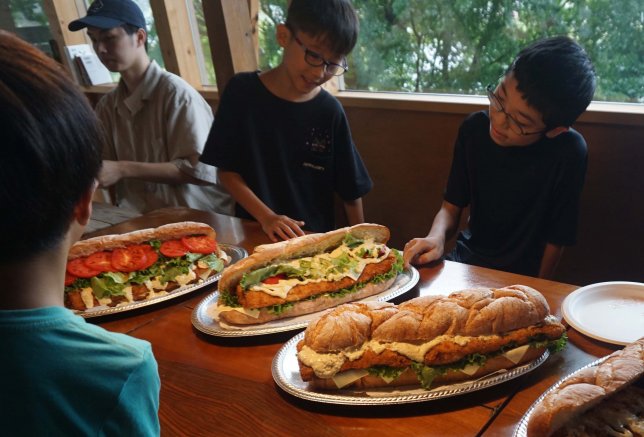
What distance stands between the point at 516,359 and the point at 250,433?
0.72 meters

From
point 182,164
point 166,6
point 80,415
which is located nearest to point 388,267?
point 80,415

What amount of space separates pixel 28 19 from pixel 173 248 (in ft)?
20.3

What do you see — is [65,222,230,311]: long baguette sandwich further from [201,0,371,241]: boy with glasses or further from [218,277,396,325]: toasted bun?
[201,0,371,241]: boy with glasses

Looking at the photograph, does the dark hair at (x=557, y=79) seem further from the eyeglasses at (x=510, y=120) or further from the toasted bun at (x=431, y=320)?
the toasted bun at (x=431, y=320)

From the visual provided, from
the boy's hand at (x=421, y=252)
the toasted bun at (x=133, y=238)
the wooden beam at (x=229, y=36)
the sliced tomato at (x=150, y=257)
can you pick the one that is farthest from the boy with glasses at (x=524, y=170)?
the wooden beam at (x=229, y=36)

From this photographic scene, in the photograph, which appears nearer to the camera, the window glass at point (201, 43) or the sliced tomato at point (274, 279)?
the sliced tomato at point (274, 279)

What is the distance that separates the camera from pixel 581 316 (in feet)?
5.08

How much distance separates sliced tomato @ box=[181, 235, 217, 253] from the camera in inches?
83.0

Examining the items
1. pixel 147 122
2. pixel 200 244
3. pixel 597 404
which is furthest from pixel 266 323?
pixel 147 122

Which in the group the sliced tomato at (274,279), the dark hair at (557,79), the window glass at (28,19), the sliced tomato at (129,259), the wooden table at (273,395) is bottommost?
the wooden table at (273,395)

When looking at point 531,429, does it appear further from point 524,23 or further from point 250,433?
point 524,23

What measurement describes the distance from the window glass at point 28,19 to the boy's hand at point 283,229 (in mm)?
5700

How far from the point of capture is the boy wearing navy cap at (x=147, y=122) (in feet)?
11.1

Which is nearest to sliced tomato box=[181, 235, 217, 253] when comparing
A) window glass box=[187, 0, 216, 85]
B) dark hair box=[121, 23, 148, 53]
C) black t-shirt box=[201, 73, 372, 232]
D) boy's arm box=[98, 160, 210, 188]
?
black t-shirt box=[201, 73, 372, 232]
